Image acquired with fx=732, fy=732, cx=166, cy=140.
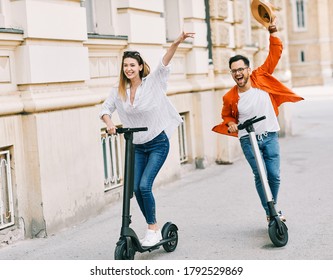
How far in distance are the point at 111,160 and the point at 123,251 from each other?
362cm

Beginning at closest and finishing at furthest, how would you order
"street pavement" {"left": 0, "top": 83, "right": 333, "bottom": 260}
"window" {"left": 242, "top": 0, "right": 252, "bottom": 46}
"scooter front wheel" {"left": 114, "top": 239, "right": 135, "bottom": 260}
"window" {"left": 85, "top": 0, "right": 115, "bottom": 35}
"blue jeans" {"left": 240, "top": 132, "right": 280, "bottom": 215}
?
"scooter front wheel" {"left": 114, "top": 239, "right": 135, "bottom": 260}
"street pavement" {"left": 0, "top": 83, "right": 333, "bottom": 260}
"blue jeans" {"left": 240, "top": 132, "right": 280, "bottom": 215}
"window" {"left": 85, "top": 0, "right": 115, "bottom": 35}
"window" {"left": 242, "top": 0, "right": 252, "bottom": 46}

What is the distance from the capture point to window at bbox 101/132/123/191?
9133 mm

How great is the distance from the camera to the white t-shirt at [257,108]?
6699 millimetres

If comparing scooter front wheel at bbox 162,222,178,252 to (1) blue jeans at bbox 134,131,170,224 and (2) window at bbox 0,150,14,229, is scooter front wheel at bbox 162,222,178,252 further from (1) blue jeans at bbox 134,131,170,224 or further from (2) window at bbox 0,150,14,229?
(2) window at bbox 0,150,14,229

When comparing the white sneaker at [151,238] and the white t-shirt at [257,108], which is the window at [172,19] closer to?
the white t-shirt at [257,108]

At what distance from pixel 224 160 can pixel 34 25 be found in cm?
608

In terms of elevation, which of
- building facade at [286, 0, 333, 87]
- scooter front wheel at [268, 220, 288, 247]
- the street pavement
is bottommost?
the street pavement

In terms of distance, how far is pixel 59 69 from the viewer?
7.70 metres

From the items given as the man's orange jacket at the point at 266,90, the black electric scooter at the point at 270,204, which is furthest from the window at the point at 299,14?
the black electric scooter at the point at 270,204

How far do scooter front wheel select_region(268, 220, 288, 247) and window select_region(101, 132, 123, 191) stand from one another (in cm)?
310

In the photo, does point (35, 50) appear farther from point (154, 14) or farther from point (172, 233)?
point (154, 14)

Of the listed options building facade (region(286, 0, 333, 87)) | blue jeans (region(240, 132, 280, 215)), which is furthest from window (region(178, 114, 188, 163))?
building facade (region(286, 0, 333, 87))

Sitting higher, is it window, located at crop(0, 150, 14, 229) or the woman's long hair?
the woman's long hair

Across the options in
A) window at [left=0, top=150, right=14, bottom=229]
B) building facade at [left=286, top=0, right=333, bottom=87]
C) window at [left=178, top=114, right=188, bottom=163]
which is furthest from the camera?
building facade at [left=286, top=0, right=333, bottom=87]
